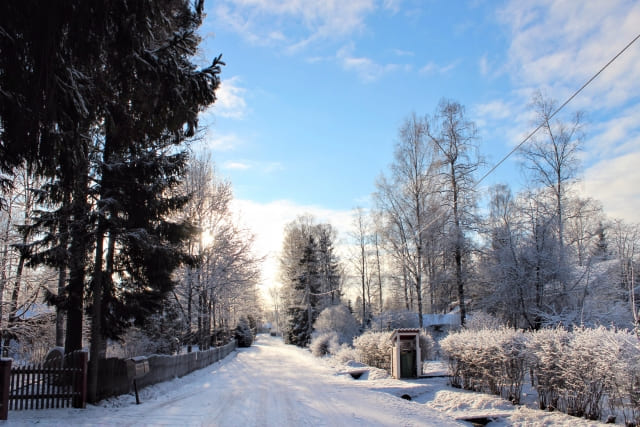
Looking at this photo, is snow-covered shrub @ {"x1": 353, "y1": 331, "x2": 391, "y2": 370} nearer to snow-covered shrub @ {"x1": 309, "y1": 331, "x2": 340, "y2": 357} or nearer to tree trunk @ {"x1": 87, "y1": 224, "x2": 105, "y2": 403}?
snow-covered shrub @ {"x1": 309, "y1": 331, "x2": 340, "y2": 357}

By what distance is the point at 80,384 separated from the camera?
9.74 metres

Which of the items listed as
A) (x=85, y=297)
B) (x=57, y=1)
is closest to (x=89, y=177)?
(x=85, y=297)

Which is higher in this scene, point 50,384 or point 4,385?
point 4,385

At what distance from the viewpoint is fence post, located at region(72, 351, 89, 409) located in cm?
965

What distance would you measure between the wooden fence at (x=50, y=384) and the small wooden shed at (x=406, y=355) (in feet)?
35.0

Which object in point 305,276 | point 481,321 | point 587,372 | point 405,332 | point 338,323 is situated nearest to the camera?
point 587,372

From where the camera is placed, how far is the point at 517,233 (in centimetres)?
2147

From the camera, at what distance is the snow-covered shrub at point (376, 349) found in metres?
18.6

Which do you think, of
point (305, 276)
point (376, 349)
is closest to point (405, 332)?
point (376, 349)

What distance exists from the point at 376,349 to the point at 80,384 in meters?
13.2

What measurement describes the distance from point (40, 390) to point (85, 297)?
117 inches

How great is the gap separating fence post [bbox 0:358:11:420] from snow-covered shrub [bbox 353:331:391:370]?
13.3m

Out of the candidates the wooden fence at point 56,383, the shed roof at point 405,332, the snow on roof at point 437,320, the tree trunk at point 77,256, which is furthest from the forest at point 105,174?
the snow on roof at point 437,320

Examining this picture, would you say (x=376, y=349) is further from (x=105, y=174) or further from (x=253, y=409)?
(x=105, y=174)
